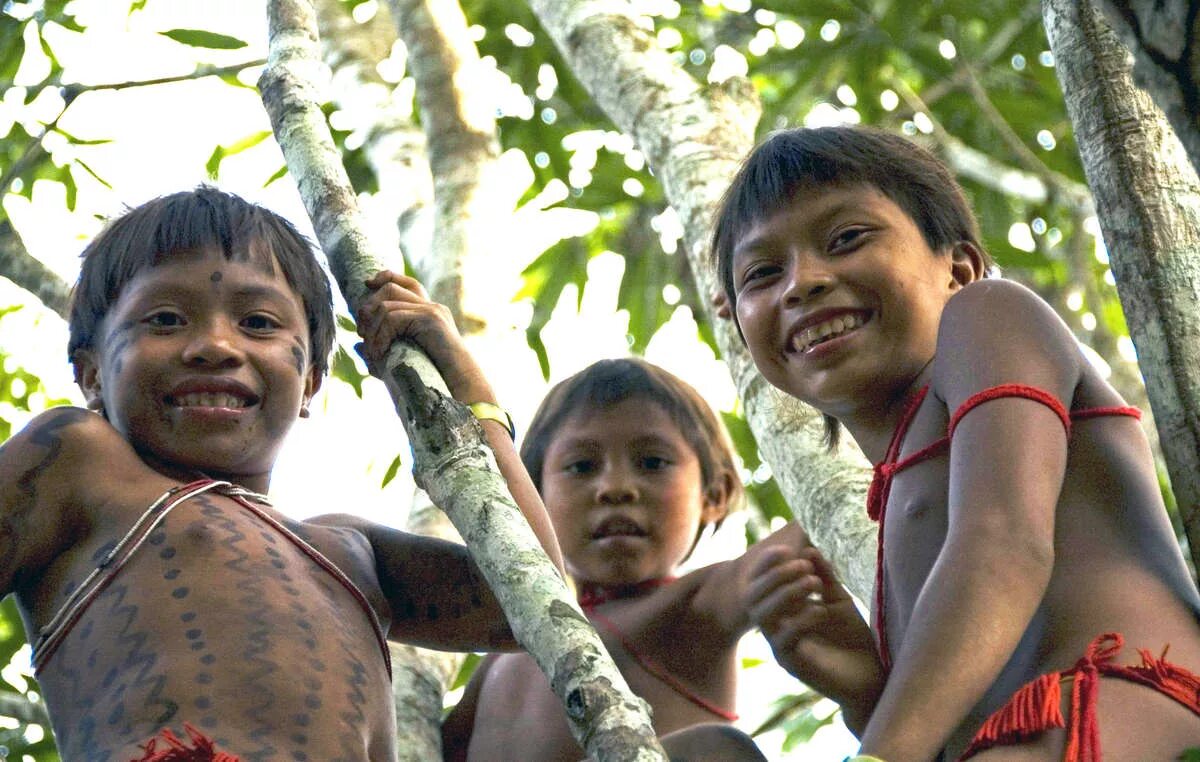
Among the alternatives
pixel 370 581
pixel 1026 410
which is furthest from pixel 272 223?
pixel 1026 410

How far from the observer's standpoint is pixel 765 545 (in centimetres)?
351

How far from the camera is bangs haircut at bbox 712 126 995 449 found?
2840mm

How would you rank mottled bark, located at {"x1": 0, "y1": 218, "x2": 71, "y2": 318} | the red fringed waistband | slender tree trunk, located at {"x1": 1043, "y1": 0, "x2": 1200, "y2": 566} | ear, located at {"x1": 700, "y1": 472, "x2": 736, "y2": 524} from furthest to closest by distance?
ear, located at {"x1": 700, "y1": 472, "x2": 736, "y2": 524} → mottled bark, located at {"x1": 0, "y1": 218, "x2": 71, "y2": 318} → slender tree trunk, located at {"x1": 1043, "y1": 0, "x2": 1200, "y2": 566} → the red fringed waistband

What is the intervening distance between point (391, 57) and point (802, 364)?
337 centimetres

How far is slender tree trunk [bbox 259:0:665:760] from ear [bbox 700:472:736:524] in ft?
5.66

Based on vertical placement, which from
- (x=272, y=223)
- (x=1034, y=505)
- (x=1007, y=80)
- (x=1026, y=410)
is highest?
(x=1007, y=80)

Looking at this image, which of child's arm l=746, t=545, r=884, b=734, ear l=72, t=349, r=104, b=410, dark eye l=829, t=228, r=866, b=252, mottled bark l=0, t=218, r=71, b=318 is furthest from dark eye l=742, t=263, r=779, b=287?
mottled bark l=0, t=218, r=71, b=318

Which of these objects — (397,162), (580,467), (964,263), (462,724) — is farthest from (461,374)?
(397,162)

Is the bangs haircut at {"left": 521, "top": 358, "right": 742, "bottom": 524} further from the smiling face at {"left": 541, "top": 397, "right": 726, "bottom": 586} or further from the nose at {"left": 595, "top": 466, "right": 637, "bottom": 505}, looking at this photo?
the nose at {"left": 595, "top": 466, "right": 637, "bottom": 505}

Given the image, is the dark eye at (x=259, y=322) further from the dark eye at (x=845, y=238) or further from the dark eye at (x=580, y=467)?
the dark eye at (x=580, y=467)

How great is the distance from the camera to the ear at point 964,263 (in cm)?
292

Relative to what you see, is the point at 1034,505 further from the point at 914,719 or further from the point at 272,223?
the point at 272,223

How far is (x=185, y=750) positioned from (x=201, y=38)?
3353mm

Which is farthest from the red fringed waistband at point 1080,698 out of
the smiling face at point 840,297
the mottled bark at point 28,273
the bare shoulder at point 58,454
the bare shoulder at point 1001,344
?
the mottled bark at point 28,273
